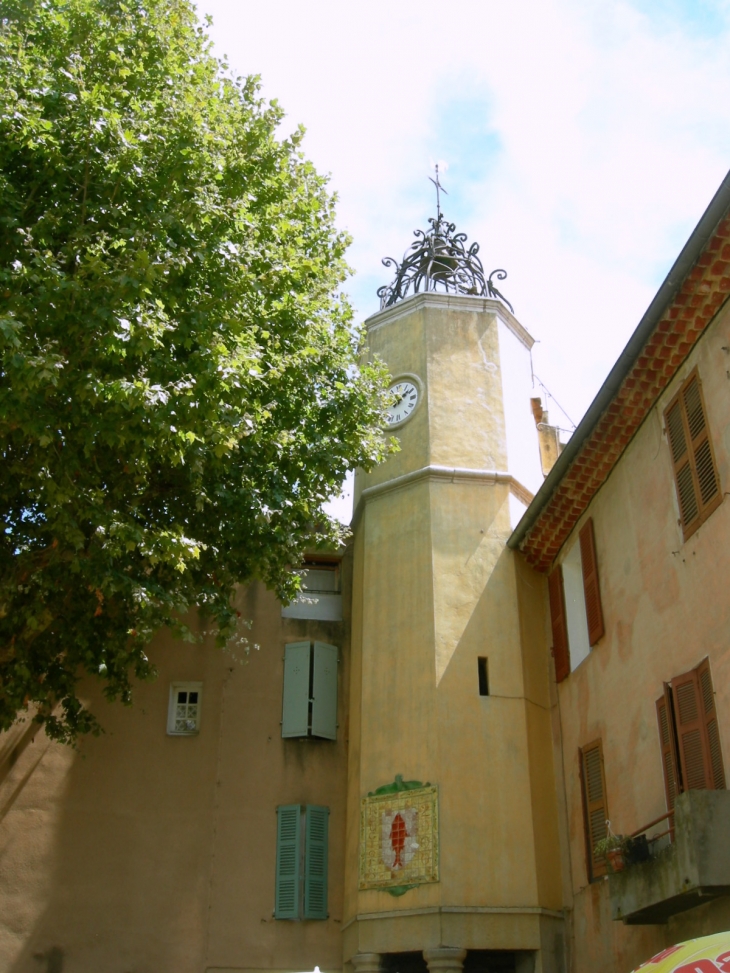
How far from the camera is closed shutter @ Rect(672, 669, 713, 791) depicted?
1083cm

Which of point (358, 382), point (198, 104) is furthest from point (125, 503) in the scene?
point (198, 104)

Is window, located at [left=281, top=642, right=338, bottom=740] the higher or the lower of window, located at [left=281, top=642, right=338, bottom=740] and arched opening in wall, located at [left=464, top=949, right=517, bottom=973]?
the higher

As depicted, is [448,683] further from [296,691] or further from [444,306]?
[444,306]

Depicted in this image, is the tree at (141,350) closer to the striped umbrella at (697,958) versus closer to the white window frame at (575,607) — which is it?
the white window frame at (575,607)

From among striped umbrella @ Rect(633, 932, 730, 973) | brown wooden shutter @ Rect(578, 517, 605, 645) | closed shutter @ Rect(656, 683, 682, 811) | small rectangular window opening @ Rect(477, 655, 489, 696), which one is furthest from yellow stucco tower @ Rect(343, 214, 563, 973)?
striped umbrella @ Rect(633, 932, 730, 973)

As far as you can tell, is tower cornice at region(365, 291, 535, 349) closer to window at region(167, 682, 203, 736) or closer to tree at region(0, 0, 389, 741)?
tree at region(0, 0, 389, 741)

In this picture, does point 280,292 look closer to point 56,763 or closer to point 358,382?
point 358,382

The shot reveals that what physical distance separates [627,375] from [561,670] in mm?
4785

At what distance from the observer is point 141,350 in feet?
36.6

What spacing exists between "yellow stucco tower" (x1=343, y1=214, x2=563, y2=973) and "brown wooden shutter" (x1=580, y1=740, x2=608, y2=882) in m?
0.86

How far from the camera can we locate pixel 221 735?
54.3 ft

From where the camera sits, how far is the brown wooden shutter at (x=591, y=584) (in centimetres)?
1391

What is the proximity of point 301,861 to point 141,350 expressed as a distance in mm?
8369

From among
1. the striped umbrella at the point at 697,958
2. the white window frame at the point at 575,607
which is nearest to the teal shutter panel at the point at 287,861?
the white window frame at the point at 575,607
